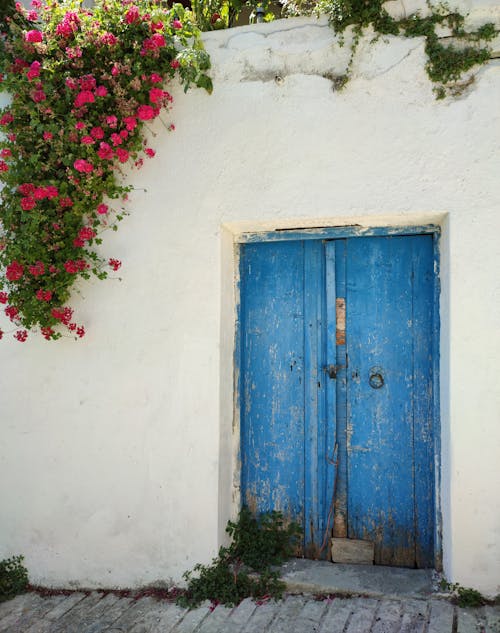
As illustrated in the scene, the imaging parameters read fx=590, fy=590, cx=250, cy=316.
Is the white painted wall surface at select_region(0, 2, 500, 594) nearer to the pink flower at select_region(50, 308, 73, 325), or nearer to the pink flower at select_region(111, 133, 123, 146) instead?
the pink flower at select_region(50, 308, 73, 325)

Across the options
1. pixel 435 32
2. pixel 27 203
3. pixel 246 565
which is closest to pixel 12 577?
pixel 246 565

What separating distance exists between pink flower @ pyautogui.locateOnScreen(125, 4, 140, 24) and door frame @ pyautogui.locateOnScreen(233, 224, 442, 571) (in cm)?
133

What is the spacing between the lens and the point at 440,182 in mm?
3031

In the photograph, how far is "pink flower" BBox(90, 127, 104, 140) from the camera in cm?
325

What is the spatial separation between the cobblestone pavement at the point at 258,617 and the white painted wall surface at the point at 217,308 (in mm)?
194

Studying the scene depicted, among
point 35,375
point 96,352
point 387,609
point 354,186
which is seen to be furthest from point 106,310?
point 387,609

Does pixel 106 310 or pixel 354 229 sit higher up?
pixel 354 229

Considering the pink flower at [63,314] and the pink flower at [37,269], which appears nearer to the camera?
the pink flower at [37,269]

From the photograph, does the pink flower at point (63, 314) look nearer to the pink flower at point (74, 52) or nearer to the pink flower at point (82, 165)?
the pink flower at point (82, 165)

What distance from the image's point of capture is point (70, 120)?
10.7 feet

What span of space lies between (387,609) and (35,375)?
7.84 feet

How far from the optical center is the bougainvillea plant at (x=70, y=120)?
328cm

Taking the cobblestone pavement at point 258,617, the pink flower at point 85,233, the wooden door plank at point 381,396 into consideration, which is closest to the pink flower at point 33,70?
the pink flower at point 85,233

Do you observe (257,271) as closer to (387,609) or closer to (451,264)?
(451,264)
